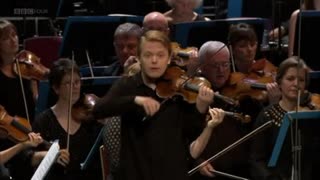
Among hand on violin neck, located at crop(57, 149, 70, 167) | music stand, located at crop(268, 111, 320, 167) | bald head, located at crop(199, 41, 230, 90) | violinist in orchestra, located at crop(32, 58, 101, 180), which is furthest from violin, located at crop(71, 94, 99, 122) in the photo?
music stand, located at crop(268, 111, 320, 167)

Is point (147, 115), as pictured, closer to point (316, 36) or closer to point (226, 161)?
point (226, 161)

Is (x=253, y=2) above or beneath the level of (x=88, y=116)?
above

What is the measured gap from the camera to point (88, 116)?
13.9 feet

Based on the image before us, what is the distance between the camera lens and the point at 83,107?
423 cm

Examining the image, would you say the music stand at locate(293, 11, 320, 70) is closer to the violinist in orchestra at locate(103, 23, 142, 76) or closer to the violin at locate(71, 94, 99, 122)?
the violinist in orchestra at locate(103, 23, 142, 76)

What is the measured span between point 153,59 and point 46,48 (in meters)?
2.61

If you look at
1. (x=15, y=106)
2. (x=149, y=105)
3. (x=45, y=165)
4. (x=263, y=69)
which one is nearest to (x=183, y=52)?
(x=263, y=69)

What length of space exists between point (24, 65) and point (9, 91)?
0.17 m

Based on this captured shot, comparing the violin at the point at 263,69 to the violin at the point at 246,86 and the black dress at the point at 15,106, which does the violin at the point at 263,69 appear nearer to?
the violin at the point at 246,86

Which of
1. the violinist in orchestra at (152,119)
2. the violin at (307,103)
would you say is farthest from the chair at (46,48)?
the violinist in orchestra at (152,119)

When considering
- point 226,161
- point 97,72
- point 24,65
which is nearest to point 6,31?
point 24,65

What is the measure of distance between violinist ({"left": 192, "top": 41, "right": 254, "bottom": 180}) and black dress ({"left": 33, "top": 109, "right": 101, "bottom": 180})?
22.7 inches

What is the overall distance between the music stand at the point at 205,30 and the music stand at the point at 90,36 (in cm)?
40

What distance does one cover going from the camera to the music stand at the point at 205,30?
4.59m
